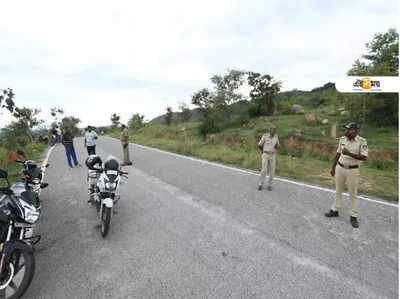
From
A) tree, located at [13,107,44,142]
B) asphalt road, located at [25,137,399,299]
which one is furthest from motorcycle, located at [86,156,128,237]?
tree, located at [13,107,44,142]

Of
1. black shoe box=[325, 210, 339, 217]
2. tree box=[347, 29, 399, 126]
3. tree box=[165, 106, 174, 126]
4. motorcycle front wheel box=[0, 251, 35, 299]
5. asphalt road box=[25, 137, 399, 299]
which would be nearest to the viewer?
motorcycle front wheel box=[0, 251, 35, 299]

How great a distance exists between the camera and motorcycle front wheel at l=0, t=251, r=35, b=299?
1.89m

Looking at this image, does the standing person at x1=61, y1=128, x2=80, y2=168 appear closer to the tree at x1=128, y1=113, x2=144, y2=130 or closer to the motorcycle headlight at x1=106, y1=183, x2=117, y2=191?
the motorcycle headlight at x1=106, y1=183, x2=117, y2=191

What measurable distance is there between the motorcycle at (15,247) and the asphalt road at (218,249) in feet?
0.73

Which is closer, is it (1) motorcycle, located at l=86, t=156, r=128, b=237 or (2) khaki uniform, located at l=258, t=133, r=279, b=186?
(1) motorcycle, located at l=86, t=156, r=128, b=237

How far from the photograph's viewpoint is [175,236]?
9.81 feet

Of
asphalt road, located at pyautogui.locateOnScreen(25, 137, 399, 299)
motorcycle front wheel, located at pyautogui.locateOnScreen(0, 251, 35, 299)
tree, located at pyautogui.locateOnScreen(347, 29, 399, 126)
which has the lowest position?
asphalt road, located at pyautogui.locateOnScreen(25, 137, 399, 299)

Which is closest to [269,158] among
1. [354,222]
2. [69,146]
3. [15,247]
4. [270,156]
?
[270,156]

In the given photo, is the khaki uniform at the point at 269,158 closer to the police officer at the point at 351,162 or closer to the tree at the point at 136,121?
the police officer at the point at 351,162

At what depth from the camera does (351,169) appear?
11.0ft

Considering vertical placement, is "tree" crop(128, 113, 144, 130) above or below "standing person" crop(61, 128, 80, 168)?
above

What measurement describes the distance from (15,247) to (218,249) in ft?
7.43

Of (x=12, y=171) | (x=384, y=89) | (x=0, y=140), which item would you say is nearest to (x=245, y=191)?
(x=384, y=89)

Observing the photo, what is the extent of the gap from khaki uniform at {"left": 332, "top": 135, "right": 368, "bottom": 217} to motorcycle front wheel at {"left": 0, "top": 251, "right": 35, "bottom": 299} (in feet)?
14.7
